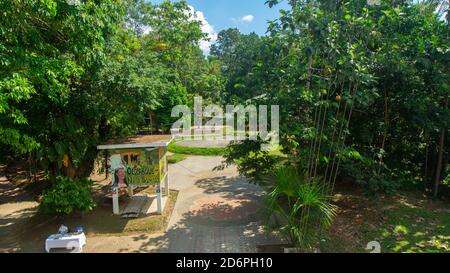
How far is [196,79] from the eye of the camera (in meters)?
29.8

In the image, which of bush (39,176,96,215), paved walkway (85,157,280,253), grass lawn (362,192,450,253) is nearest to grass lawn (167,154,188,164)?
paved walkway (85,157,280,253)

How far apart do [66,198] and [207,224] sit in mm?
3436

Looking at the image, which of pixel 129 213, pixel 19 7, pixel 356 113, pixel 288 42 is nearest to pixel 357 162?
pixel 356 113

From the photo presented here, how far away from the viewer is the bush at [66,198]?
741 cm

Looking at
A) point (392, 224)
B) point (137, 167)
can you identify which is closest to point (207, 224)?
point (137, 167)

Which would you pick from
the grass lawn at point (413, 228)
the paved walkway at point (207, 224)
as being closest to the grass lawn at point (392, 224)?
the grass lawn at point (413, 228)

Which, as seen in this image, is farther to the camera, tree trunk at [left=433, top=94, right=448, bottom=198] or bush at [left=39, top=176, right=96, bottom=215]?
tree trunk at [left=433, top=94, right=448, bottom=198]

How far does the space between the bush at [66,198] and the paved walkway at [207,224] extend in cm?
110

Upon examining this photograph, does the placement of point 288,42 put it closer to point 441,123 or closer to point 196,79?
point 441,123

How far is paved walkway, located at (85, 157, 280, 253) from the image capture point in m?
6.57

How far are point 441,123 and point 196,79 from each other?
23.9 m

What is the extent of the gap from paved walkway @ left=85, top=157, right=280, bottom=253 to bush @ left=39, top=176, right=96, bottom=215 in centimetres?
110

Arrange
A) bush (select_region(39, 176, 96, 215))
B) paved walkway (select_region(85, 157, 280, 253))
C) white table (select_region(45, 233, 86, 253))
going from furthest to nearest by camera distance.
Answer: bush (select_region(39, 176, 96, 215)) < paved walkway (select_region(85, 157, 280, 253)) < white table (select_region(45, 233, 86, 253))

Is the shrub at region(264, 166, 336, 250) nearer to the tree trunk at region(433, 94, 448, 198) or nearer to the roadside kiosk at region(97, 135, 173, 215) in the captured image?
the roadside kiosk at region(97, 135, 173, 215)
